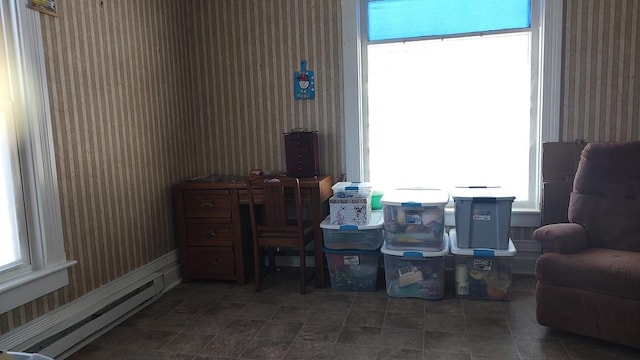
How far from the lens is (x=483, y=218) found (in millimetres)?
2955

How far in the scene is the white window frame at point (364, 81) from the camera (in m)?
3.23

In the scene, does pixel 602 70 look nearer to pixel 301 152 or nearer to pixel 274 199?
pixel 301 152

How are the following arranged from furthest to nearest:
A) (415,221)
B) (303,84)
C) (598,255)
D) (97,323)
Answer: (303,84) < (415,221) < (97,323) < (598,255)

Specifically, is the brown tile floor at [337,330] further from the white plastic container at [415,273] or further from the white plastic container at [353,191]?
the white plastic container at [353,191]

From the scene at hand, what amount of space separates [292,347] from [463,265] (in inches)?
51.6

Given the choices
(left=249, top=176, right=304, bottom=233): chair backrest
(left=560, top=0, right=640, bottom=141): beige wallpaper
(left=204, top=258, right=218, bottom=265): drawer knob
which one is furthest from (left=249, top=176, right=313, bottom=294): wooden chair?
(left=560, top=0, right=640, bottom=141): beige wallpaper

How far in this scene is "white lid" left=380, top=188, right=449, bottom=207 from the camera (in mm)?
2979

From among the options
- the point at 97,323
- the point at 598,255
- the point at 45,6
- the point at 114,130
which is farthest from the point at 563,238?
the point at 45,6

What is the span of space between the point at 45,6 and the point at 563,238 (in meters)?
3.08

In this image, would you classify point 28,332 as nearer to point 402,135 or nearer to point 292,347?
point 292,347

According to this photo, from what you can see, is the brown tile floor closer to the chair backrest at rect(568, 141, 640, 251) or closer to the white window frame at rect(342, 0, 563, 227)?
the chair backrest at rect(568, 141, 640, 251)

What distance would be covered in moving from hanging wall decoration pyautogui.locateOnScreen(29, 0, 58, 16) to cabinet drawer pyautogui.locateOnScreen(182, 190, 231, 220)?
1495mm

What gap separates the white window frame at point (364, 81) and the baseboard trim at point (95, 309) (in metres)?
1.63

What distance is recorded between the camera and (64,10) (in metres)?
2.55
